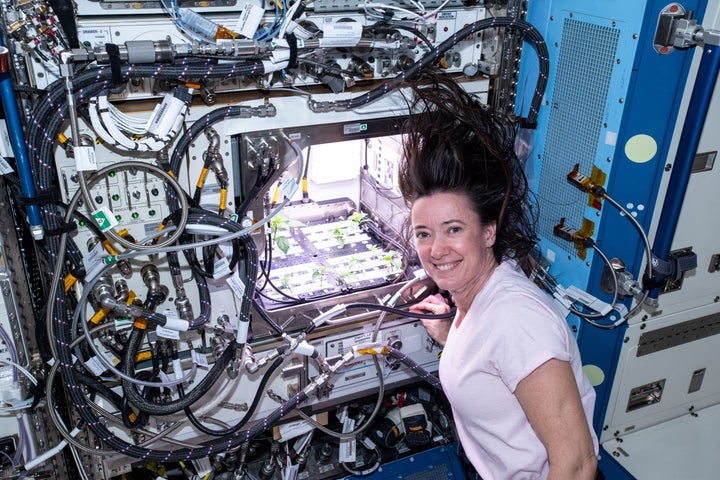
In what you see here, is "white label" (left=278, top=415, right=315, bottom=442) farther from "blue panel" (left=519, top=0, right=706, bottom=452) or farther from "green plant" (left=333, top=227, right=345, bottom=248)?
"blue panel" (left=519, top=0, right=706, bottom=452)

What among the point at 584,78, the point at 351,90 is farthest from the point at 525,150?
the point at 351,90

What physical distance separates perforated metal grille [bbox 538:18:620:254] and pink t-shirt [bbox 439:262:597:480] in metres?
0.62

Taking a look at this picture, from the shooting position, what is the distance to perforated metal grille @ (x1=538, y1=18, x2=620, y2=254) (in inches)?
101

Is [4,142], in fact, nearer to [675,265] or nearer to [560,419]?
[560,419]

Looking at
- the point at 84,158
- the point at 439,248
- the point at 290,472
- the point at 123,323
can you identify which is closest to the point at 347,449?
the point at 290,472

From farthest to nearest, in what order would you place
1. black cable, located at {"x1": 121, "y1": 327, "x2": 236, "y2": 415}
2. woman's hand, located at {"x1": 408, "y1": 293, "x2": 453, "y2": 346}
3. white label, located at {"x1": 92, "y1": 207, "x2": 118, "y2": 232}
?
woman's hand, located at {"x1": 408, "y1": 293, "x2": 453, "y2": 346} → black cable, located at {"x1": 121, "y1": 327, "x2": 236, "y2": 415} → white label, located at {"x1": 92, "y1": 207, "x2": 118, "y2": 232}

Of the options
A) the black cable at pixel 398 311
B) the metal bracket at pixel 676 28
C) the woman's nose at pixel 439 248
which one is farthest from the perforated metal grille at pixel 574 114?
the woman's nose at pixel 439 248

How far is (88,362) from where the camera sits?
256 centimetres

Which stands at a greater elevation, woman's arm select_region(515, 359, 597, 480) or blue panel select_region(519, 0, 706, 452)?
blue panel select_region(519, 0, 706, 452)

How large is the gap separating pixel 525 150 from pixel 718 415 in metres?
1.75

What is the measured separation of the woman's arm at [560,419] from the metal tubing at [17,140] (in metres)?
1.78

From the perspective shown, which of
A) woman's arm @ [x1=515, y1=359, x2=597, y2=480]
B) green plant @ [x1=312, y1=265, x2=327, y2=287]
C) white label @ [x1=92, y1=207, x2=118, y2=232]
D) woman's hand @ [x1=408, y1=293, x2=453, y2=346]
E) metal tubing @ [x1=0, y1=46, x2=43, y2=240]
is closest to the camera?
woman's arm @ [x1=515, y1=359, x2=597, y2=480]

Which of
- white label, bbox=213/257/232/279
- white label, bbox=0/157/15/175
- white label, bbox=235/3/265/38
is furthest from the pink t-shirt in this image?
white label, bbox=0/157/15/175

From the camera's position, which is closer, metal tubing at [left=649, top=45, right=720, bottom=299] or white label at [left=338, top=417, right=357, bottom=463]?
metal tubing at [left=649, top=45, right=720, bottom=299]
